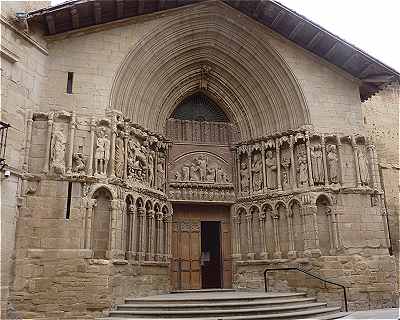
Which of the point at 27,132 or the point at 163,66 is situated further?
the point at 163,66

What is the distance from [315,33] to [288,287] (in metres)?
6.44

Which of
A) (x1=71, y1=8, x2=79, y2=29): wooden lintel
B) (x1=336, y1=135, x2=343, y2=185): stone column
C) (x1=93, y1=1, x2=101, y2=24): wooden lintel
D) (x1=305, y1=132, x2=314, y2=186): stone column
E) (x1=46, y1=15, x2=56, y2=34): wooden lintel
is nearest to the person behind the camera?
(x1=46, y1=15, x2=56, y2=34): wooden lintel

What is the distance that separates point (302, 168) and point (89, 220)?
5.26 m

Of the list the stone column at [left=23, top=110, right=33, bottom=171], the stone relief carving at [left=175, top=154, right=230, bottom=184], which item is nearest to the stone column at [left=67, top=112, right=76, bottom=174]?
the stone column at [left=23, top=110, right=33, bottom=171]

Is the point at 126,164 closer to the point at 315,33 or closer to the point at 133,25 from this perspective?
the point at 133,25

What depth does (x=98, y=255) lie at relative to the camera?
7.81 meters

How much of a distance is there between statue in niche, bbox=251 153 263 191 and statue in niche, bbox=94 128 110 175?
417 cm

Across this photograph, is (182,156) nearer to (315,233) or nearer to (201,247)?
(201,247)

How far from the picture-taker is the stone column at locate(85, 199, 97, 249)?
7.66 meters

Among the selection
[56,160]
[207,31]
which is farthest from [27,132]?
[207,31]

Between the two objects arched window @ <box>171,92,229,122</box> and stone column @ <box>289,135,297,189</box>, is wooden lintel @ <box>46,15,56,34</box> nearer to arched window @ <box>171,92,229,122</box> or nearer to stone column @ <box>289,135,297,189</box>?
arched window @ <box>171,92,229,122</box>

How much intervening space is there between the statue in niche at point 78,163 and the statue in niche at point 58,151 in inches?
9.0

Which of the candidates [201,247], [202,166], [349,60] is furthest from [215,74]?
[201,247]

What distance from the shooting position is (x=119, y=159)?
850 centimetres
